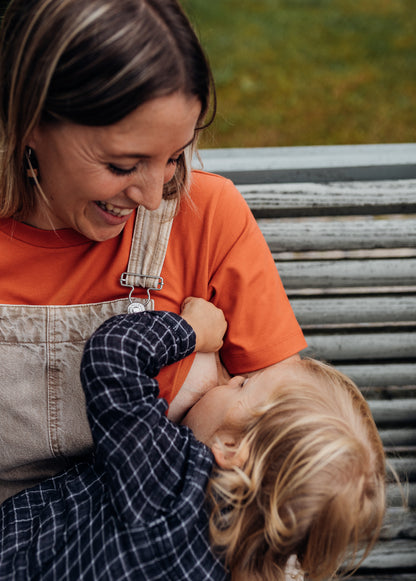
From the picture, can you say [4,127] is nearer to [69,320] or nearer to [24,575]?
[69,320]

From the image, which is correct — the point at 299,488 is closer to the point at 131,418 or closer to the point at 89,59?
the point at 131,418

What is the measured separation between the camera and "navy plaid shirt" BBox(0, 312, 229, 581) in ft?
5.10

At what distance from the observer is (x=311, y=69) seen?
16.0 ft

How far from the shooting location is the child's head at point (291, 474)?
159 cm

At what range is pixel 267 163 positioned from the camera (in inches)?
87.9

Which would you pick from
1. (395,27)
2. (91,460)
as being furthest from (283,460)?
(395,27)

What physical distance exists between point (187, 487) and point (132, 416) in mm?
254

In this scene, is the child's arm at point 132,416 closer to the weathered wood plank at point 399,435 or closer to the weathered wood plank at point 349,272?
the weathered wood plank at point 349,272

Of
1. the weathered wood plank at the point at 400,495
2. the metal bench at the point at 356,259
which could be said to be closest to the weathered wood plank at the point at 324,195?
the metal bench at the point at 356,259

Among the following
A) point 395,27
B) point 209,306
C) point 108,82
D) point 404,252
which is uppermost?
point 395,27

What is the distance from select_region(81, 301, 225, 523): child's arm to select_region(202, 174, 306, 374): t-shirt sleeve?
0.83 feet

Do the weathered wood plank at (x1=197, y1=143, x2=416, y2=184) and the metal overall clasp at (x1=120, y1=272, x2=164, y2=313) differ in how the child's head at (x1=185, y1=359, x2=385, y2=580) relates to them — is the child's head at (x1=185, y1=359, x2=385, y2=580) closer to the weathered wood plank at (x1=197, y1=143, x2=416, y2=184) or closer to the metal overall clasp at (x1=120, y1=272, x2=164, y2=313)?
the metal overall clasp at (x1=120, y1=272, x2=164, y2=313)

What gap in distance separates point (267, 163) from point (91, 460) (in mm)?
1182

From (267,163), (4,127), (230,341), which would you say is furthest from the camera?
(267,163)
